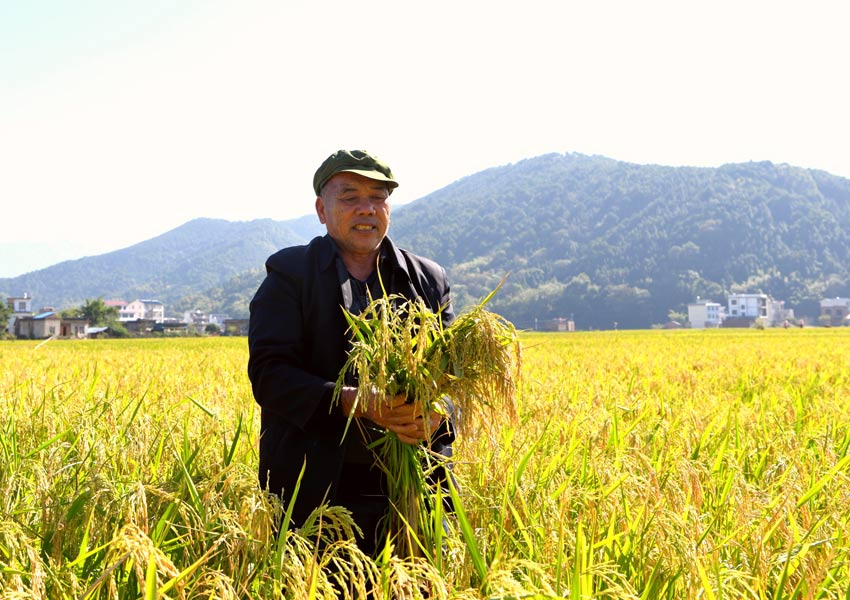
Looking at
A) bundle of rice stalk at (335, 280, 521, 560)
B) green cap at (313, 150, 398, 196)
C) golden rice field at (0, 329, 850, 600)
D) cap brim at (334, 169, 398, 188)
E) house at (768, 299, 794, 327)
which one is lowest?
house at (768, 299, 794, 327)

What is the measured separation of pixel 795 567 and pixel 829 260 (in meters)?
195

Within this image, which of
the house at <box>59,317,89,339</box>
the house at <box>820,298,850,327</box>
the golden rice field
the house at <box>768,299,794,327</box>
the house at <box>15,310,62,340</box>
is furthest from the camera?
the house at <box>768,299,794,327</box>

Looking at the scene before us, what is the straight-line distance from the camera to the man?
2271 millimetres

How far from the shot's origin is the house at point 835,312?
11094cm

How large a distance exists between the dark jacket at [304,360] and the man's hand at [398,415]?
15 centimetres

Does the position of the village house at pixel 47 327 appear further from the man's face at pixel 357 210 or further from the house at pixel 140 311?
the house at pixel 140 311

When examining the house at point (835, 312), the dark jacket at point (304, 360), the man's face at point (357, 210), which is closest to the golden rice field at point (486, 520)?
the dark jacket at point (304, 360)

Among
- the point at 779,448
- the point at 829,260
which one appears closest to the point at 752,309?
the point at 829,260

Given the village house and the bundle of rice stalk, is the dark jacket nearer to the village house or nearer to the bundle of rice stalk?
the bundle of rice stalk

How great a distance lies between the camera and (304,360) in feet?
8.07

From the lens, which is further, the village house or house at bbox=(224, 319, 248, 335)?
house at bbox=(224, 319, 248, 335)

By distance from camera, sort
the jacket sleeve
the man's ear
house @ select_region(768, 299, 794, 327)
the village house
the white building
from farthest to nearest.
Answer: house @ select_region(768, 299, 794, 327), the white building, the village house, the man's ear, the jacket sleeve

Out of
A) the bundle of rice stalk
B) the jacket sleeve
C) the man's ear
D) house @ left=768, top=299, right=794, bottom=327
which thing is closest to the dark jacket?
the jacket sleeve

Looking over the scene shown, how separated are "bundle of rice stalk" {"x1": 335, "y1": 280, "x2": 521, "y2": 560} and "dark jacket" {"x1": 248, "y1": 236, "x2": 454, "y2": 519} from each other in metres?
0.23
